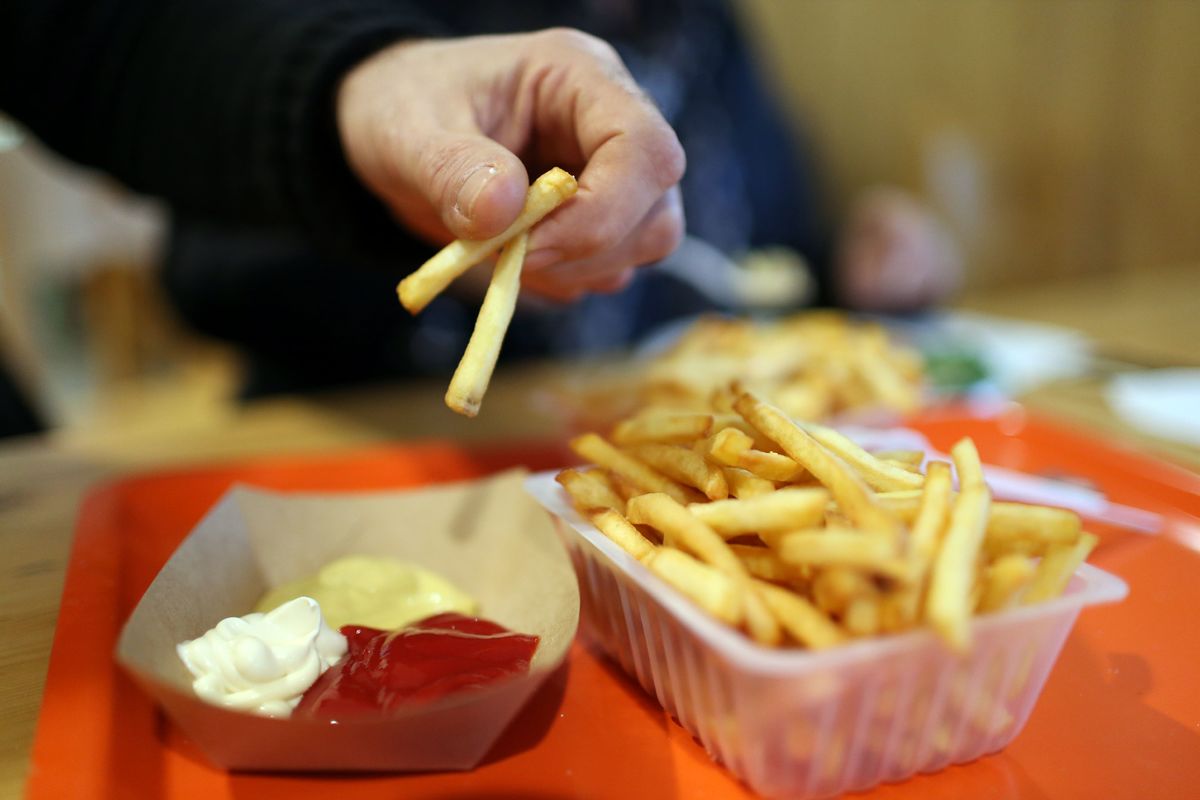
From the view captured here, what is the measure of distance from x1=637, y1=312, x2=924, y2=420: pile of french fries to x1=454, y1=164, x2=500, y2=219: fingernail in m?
0.72

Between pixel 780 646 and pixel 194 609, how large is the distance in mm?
613

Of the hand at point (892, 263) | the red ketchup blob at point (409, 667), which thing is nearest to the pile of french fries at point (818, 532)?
the red ketchup blob at point (409, 667)

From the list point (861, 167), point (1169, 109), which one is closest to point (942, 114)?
point (861, 167)

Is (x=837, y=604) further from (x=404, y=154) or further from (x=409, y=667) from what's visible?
(x=404, y=154)

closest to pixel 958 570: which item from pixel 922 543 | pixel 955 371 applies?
pixel 922 543

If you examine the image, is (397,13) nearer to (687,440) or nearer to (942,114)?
(687,440)

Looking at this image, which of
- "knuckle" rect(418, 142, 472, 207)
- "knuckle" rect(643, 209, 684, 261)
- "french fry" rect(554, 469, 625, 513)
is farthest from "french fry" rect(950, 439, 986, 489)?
"knuckle" rect(418, 142, 472, 207)

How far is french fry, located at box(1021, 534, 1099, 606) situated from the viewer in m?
0.75

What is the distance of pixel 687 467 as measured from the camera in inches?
36.9

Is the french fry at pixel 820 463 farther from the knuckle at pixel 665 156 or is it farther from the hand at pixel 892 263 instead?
the hand at pixel 892 263

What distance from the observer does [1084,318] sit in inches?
112

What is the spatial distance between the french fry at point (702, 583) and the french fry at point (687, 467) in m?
0.11

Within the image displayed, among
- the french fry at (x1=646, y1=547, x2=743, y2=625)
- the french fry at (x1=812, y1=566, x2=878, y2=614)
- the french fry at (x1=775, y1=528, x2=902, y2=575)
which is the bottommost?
the french fry at (x1=646, y1=547, x2=743, y2=625)

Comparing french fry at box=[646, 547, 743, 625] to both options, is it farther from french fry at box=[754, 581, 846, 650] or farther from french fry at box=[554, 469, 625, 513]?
french fry at box=[554, 469, 625, 513]
